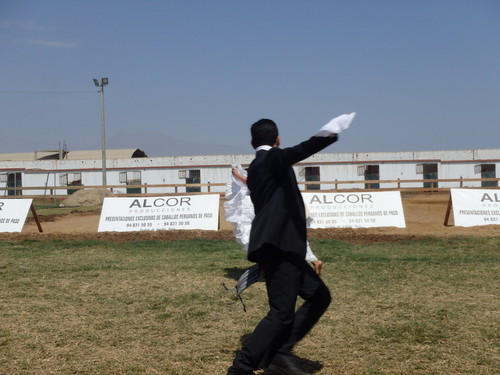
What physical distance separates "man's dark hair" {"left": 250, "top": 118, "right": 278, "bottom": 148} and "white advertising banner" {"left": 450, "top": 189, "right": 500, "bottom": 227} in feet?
43.2

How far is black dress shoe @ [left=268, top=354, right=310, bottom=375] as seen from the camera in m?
4.27

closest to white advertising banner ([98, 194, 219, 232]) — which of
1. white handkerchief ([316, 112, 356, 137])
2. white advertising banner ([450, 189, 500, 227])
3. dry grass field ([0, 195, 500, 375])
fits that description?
dry grass field ([0, 195, 500, 375])

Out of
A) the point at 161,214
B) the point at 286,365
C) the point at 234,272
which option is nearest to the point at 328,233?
the point at 161,214

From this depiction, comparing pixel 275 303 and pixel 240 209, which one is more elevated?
pixel 240 209

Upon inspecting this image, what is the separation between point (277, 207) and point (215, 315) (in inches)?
109

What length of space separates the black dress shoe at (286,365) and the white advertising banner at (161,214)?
11979 mm

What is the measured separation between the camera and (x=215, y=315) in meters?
6.45

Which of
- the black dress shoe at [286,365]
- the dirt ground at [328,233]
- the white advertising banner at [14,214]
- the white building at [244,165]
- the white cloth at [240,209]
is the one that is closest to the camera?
the black dress shoe at [286,365]

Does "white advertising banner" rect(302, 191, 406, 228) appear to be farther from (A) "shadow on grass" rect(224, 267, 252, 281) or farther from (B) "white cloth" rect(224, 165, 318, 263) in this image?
(B) "white cloth" rect(224, 165, 318, 263)

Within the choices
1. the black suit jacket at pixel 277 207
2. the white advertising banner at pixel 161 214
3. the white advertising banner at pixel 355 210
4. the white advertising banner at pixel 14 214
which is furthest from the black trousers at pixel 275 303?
the white advertising banner at pixel 14 214

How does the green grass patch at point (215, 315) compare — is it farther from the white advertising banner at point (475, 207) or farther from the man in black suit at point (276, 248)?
the white advertising banner at point (475, 207)

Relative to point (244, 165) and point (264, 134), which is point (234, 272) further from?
point (244, 165)

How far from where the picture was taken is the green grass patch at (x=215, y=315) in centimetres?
484

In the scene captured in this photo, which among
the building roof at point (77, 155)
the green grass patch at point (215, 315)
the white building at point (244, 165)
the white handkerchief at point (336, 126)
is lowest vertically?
the green grass patch at point (215, 315)
